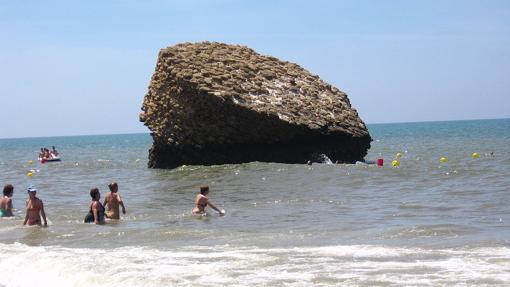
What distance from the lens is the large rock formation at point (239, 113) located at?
26766 mm

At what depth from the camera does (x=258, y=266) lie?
10.2 meters

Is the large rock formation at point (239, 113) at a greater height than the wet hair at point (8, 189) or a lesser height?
greater

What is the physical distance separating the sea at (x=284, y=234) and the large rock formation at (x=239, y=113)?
2361mm

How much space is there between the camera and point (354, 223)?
14.7 m

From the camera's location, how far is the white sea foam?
30.3 feet

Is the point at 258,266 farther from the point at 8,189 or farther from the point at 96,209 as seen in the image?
the point at 8,189

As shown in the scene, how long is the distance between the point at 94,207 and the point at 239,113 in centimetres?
1132

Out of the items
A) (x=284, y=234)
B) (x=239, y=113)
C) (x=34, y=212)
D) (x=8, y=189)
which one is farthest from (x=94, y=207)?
(x=239, y=113)

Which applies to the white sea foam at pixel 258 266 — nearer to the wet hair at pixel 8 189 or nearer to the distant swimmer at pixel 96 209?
the distant swimmer at pixel 96 209

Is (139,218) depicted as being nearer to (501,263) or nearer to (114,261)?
(114,261)

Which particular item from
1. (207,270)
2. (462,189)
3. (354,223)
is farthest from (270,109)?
(207,270)

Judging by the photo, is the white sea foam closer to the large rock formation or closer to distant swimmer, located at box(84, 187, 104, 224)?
distant swimmer, located at box(84, 187, 104, 224)

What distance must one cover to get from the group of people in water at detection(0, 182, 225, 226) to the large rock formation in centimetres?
968

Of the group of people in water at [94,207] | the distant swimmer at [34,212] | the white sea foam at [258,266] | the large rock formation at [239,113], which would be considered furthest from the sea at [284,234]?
the large rock formation at [239,113]
